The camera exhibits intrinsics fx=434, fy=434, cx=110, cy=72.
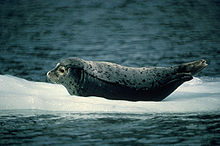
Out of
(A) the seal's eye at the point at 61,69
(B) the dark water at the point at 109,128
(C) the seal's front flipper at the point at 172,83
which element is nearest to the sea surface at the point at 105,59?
(B) the dark water at the point at 109,128

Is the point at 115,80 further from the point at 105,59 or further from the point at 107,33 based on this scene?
the point at 107,33

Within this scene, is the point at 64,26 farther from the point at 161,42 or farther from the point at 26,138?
the point at 26,138

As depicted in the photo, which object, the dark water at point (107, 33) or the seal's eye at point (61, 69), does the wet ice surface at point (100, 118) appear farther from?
the dark water at point (107, 33)

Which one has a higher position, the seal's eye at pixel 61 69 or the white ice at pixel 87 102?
the seal's eye at pixel 61 69

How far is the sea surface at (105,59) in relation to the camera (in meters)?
4.80

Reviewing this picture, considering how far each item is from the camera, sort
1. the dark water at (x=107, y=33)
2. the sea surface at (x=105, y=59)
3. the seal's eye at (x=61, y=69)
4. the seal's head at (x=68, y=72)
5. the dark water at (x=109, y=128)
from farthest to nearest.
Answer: the dark water at (x=107, y=33) → the seal's eye at (x=61, y=69) → the seal's head at (x=68, y=72) → the sea surface at (x=105, y=59) → the dark water at (x=109, y=128)

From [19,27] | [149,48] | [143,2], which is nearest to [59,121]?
[149,48]

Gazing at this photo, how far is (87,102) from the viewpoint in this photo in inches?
245

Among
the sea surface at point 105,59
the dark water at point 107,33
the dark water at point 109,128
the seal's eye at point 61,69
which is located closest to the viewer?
the dark water at point 109,128

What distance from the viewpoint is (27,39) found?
17.9 m

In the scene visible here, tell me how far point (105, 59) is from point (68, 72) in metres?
8.16

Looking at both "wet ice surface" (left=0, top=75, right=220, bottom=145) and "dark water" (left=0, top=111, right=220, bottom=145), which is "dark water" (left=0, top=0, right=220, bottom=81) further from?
"dark water" (left=0, top=111, right=220, bottom=145)

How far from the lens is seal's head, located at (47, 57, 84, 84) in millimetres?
6723

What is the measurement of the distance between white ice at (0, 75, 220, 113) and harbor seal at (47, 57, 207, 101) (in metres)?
0.21
